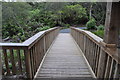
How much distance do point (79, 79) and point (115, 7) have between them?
57.0 inches

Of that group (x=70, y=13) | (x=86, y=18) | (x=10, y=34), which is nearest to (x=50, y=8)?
(x=70, y=13)

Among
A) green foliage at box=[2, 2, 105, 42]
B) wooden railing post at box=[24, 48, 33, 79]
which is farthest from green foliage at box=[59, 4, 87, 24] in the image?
wooden railing post at box=[24, 48, 33, 79]

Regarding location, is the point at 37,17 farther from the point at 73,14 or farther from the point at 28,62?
the point at 28,62

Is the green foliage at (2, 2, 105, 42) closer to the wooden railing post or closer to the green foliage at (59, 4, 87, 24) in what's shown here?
the green foliage at (59, 4, 87, 24)

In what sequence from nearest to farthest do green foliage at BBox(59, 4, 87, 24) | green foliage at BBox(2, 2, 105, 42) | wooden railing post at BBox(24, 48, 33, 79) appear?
1. wooden railing post at BBox(24, 48, 33, 79)
2. green foliage at BBox(2, 2, 105, 42)
3. green foliage at BBox(59, 4, 87, 24)

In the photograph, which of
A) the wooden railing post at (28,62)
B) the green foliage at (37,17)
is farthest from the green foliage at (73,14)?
the wooden railing post at (28,62)

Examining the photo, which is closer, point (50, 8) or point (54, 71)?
point (54, 71)

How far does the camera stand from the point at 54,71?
2.38 metres

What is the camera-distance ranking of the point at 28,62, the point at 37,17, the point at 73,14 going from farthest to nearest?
the point at 73,14
the point at 37,17
the point at 28,62

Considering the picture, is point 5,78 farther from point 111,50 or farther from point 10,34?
point 10,34

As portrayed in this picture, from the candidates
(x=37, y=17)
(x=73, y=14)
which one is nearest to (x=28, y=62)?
(x=37, y=17)

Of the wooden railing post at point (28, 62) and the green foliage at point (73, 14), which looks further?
the green foliage at point (73, 14)

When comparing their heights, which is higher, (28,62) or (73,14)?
(73,14)

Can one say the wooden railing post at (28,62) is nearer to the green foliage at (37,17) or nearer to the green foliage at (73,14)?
the green foliage at (37,17)
